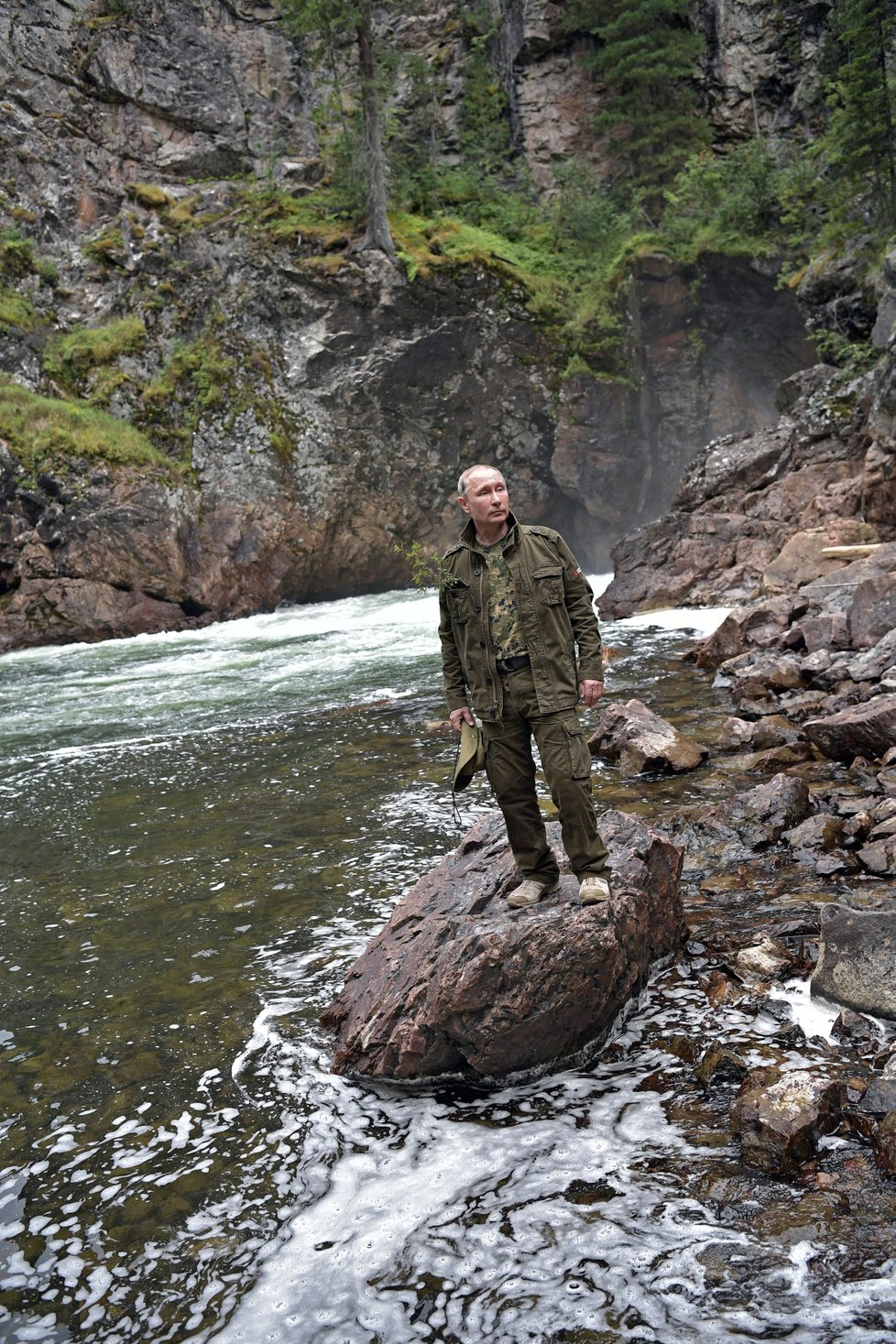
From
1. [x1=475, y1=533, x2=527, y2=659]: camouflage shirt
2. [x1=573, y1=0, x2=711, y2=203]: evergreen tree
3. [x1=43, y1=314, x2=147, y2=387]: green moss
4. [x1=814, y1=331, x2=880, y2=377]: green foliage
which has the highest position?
[x1=573, y1=0, x2=711, y2=203]: evergreen tree

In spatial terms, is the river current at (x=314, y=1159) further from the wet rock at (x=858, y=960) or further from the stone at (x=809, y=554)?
the stone at (x=809, y=554)

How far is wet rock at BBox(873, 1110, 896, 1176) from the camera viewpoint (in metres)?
2.92

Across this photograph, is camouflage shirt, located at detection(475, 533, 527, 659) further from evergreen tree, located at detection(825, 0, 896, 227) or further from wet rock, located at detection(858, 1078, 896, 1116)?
evergreen tree, located at detection(825, 0, 896, 227)

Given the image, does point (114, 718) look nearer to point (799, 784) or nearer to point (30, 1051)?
point (30, 1051)

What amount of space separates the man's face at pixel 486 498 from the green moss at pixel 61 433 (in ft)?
66.8

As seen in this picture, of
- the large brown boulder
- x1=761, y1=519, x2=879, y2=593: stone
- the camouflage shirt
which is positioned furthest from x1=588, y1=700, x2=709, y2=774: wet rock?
x1=761, y1=519, x2=879, y2=593: stone

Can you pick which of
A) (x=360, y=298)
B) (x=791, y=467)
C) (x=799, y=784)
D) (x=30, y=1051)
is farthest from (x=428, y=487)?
(x=30, y=1051)

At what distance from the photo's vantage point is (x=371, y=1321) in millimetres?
2766

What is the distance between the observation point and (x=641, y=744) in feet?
26.0

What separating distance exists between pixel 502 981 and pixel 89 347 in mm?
24952

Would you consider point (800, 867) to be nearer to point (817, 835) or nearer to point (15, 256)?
point (817, 835)

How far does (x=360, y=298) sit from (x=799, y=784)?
22324mm

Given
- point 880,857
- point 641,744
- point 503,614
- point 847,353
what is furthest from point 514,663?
point 847,353

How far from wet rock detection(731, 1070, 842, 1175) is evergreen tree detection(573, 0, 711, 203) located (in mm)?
31253
